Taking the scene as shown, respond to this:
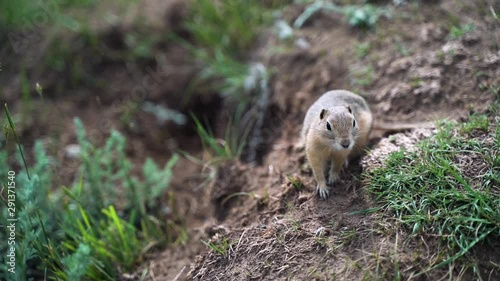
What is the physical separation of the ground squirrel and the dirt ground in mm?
137

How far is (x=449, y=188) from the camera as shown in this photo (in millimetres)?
2707

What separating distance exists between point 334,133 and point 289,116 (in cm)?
137

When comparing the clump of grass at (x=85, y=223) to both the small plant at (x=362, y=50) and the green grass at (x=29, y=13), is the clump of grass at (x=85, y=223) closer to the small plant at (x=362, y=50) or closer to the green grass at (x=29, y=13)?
the small plant at (x=362, y=50)

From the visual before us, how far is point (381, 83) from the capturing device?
3.88 m

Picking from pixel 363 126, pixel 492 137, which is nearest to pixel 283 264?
pixel 363 126

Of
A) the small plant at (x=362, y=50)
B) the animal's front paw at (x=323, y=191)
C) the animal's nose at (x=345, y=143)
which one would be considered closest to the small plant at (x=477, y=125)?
the animal's nose at (x=345, y=143)

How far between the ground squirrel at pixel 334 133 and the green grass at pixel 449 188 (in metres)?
0.26

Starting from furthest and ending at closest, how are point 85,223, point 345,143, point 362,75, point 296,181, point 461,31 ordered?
point 362,75, point 461,31, point 85,223, point 296,181, point 345,143

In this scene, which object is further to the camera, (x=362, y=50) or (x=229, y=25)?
(x=229, y=25)

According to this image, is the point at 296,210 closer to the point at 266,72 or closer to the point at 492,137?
the point at 492,137

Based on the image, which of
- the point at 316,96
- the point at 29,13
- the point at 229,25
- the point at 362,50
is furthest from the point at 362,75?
the point at 29,13

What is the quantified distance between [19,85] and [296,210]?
12.0ft

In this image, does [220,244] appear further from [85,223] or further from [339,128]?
[85,223]

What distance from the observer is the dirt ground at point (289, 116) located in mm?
2809
